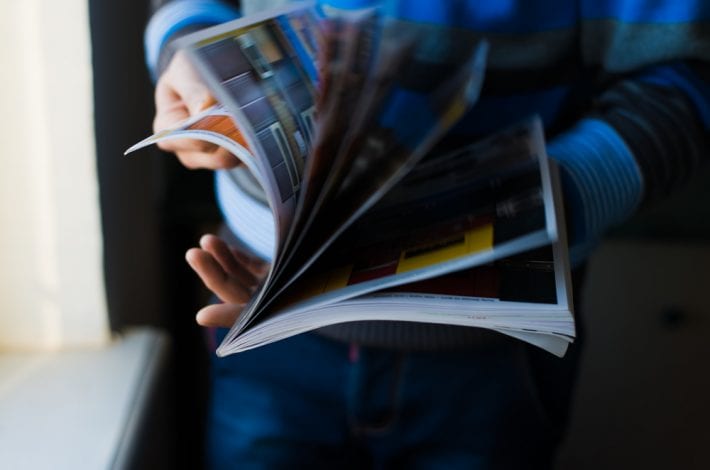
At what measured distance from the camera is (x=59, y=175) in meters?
0.75

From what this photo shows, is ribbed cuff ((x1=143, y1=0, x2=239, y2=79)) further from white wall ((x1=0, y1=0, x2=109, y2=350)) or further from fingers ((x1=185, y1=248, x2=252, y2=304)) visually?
fingers ((x1=185, y1=248, x2=252, y2=304))

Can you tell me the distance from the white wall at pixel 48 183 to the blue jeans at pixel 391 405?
0.19m

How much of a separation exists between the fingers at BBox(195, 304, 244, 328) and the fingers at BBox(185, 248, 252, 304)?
0.02 meters

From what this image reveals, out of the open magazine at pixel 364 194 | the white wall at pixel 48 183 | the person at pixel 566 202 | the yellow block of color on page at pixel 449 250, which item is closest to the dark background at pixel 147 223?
the white wall at pixel 48 183

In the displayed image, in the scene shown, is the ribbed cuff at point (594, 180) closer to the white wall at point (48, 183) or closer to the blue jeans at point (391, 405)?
the blue jeans at point (391, 405)

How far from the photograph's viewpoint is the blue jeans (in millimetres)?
706

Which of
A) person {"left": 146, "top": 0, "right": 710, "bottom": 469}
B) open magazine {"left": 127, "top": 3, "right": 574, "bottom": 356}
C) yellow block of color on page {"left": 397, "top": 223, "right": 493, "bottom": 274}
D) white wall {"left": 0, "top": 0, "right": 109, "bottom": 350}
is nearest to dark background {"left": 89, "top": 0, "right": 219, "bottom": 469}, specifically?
white wall {"left": 0, "top": 0, "right": 109, "bottom": 350}

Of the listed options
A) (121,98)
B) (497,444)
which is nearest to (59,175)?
(121,98)

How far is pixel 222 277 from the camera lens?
1.62ft

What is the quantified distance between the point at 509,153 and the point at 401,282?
227 mm

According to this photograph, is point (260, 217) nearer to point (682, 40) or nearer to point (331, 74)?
point (331, 74)

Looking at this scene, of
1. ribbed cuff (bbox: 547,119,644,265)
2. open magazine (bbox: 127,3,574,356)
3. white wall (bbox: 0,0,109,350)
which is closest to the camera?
open magazine (bbox: 127,3,574,356)

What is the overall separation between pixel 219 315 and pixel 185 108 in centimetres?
16

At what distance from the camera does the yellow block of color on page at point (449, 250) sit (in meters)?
0.44
